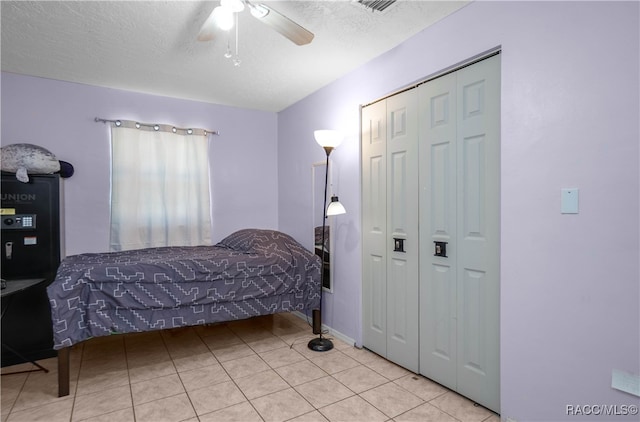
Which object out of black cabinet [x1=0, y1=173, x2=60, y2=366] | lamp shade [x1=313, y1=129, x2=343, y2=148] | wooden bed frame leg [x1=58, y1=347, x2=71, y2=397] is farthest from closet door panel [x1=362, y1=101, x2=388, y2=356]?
black cabinet [x1=0, y1=173, x2=60, y2=366]

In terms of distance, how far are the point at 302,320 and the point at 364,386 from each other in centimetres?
154

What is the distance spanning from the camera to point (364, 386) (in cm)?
237

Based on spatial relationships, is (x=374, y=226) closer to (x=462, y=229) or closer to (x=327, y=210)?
(x=327, y=210)

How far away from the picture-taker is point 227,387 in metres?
2.36

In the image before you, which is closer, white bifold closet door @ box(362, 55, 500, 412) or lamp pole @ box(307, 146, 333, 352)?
white bifold closet door @ box(362, 55, 500, 412)

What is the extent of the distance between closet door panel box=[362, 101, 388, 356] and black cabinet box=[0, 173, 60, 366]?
2610mm

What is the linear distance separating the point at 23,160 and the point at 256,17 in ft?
7.49

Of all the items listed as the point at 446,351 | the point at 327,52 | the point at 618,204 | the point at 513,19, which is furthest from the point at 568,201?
the point at 327,52

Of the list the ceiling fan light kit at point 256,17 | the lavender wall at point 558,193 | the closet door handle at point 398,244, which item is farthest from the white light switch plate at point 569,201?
→ the ceiling fan light kit at point 256,17

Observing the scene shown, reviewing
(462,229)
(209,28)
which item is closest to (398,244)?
(462,229)

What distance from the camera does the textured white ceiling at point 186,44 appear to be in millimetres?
2137

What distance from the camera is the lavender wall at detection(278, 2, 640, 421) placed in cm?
146

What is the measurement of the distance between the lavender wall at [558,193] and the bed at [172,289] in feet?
5.95

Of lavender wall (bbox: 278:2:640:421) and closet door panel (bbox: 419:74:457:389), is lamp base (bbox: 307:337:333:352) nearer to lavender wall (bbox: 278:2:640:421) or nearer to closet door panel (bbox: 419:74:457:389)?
closet door panel (bbox: 419:74:457:389)
